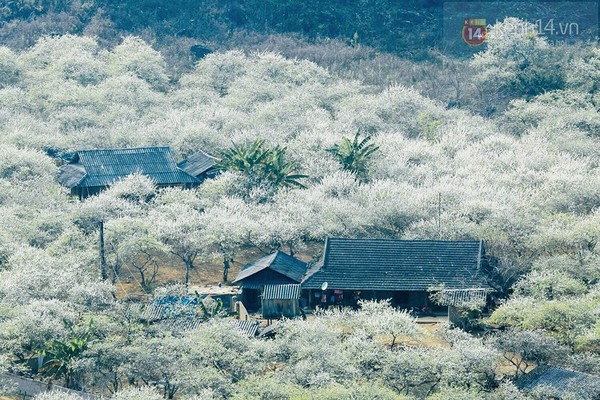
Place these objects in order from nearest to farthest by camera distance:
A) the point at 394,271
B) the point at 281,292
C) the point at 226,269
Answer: the point at 281,292
the point at 394,271
the point at 226,269

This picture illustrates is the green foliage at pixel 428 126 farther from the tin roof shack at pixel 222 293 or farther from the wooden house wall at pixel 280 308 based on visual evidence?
the wooden house wall at pixel 280 308

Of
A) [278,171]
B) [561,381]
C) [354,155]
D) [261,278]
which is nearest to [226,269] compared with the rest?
[261,278]

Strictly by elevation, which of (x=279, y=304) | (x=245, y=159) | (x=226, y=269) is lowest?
(x=226, y=269)

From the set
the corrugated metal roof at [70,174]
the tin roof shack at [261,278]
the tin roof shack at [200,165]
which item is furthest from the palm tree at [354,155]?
the tin roof shack at [261,278]

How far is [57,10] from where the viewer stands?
375ft

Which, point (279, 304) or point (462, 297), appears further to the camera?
point (279, 304)

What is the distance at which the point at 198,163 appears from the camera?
7400cm

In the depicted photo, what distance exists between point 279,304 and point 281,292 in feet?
1.71

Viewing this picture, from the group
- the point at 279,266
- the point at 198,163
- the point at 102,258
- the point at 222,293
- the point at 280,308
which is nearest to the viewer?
the point at 280,308

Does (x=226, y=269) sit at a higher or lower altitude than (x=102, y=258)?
lower

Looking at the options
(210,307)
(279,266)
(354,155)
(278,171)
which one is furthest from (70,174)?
(210,307)

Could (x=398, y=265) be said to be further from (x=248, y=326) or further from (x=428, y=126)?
(x=428, y=126)

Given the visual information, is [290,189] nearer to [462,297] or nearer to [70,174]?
[70,174]

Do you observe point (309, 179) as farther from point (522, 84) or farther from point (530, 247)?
point (522, 84)
